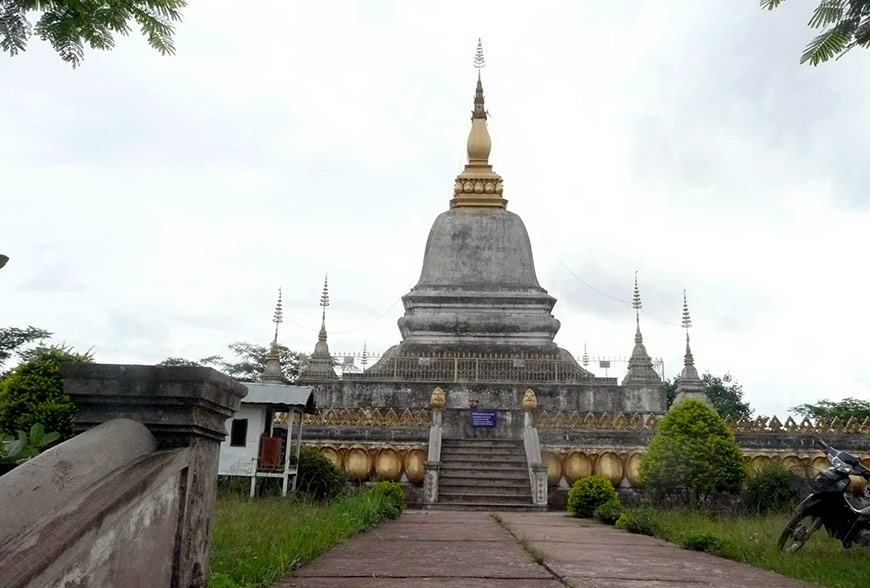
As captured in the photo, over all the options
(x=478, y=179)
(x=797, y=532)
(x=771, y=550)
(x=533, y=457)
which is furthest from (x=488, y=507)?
(x=478, y=179)

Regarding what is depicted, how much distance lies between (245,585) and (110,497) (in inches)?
71.5

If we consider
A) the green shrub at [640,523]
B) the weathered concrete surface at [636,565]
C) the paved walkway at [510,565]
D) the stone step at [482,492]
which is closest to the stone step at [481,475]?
the stone step at [482,492]

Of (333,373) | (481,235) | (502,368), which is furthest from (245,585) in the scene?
(481,235)

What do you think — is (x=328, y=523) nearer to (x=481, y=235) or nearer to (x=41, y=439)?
(x=41, y=439)

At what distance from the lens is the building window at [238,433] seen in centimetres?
1469

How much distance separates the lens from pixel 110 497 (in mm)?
3094

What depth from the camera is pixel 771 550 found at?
25.8ft

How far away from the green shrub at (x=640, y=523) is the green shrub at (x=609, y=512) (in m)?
0.84

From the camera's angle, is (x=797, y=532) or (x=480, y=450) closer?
(x=797, y=532)

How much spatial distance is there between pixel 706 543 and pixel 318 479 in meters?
7.37

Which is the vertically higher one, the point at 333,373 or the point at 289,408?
the point at 333,373

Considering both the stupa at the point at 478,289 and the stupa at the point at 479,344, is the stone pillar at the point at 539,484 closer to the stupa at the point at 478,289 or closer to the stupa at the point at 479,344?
the stupa at the point at 479,344

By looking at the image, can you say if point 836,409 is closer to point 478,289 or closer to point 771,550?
point 478,289

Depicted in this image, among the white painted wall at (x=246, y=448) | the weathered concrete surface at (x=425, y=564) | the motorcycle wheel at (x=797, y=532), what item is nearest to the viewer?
the weathered concrete surface at (x=425, y=564)
